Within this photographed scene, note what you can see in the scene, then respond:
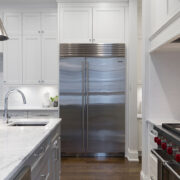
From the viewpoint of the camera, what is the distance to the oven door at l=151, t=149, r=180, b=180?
1.40 meters

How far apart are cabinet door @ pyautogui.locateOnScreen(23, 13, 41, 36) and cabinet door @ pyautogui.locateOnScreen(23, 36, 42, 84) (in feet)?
0.39

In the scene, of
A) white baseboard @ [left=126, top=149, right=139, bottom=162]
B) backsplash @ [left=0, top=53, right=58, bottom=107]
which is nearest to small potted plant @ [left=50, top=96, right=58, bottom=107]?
backsplash @ [left=0, top=53, right=58, bottom=107]

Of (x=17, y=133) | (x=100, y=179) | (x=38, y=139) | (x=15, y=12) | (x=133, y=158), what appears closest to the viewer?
(x=38, y=139)

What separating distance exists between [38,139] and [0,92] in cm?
323

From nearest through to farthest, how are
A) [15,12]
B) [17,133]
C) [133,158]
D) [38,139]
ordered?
1. [38,139]
2. [17,133]
3. [133,158]
4. [15,12]

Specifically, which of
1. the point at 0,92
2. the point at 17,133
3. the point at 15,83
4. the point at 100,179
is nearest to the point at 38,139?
the point at 17,133

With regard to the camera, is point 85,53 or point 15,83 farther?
point 15,83

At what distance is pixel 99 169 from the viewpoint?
3.06m

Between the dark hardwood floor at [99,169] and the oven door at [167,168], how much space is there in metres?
1.17

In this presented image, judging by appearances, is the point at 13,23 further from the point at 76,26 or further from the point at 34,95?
the point at 34,95

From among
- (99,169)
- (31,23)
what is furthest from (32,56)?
(99,169)

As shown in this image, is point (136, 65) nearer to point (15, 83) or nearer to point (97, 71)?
point (97, 71)

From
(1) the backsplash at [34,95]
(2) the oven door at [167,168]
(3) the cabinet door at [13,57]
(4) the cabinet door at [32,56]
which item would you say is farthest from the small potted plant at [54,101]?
(2) the oven door at [167,168]

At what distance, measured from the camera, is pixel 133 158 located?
3467mm
